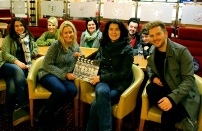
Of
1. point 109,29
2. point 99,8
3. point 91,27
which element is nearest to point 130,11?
point 99,8

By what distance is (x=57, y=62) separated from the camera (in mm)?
2408

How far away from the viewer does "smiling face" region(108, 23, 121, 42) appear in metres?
2.21

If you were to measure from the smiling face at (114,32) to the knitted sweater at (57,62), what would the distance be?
1.63 feet

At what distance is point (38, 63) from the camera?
2525 mm

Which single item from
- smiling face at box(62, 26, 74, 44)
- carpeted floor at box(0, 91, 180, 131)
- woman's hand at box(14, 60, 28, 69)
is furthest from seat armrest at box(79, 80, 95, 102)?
woman's hand at box(14, 60, 28, 69)

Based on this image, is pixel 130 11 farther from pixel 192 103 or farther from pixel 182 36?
pixel 192 103

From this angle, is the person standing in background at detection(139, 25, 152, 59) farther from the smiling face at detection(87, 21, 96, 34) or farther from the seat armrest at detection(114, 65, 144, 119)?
the smiling face at detection(87, 21, 96, 34)

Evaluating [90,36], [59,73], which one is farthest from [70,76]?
[90,36]

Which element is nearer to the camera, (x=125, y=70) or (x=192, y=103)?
(x=192, y=103)

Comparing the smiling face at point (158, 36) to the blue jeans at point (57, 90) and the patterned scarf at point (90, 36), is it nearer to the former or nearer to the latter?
the blue jeans at point (57, 90)

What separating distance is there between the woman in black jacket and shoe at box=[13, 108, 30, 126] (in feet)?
2.53

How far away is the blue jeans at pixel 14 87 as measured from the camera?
2.40 metres

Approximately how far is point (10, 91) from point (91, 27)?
172 centimetres

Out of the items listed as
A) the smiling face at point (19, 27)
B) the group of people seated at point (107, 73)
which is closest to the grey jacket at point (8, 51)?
the group of people seated at point (107, 73)
